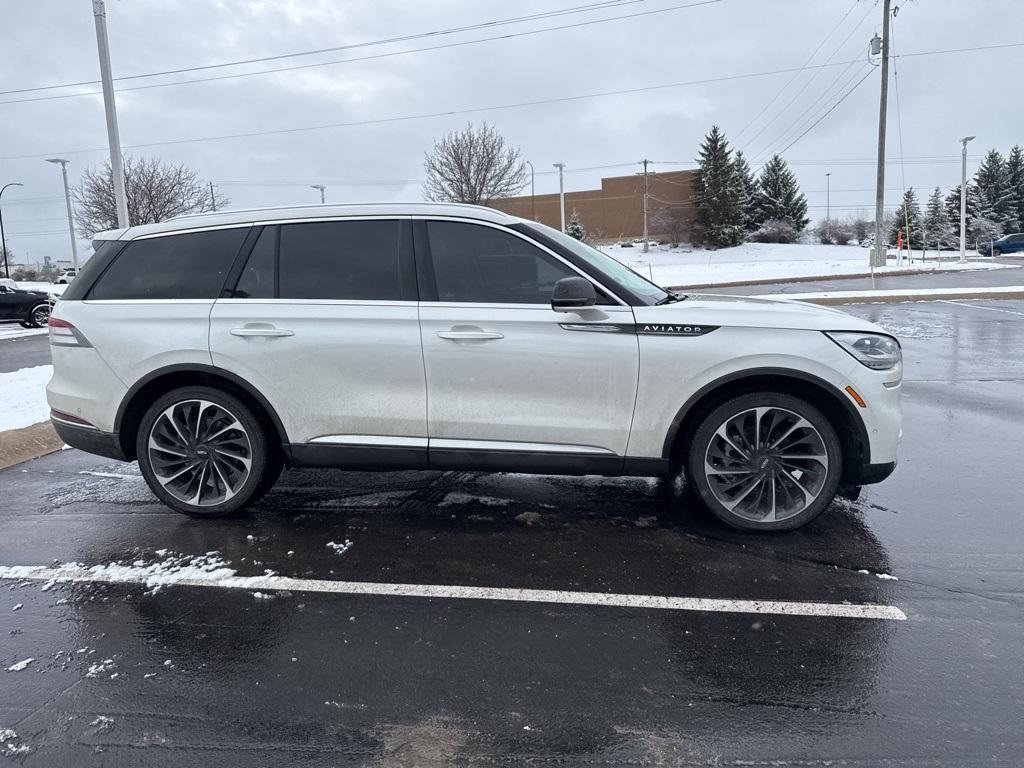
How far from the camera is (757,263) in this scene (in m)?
42.3

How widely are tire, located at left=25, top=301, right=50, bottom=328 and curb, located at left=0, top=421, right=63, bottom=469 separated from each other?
1895cm

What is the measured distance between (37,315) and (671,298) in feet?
78.7

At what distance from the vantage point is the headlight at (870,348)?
3.91 meters

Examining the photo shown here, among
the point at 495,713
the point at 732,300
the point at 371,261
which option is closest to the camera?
the point at 495,713

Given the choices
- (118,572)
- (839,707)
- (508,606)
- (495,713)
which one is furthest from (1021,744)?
(118,572)

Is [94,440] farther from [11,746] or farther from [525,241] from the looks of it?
[525,241]

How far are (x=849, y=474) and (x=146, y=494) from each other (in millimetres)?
4588

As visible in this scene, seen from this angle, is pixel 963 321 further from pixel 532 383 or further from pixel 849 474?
pixel 532 383

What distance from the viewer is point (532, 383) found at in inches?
Result: 159

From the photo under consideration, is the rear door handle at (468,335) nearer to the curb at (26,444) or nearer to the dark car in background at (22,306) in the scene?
the curb at (26,444)

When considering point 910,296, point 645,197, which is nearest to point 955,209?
point 645,197

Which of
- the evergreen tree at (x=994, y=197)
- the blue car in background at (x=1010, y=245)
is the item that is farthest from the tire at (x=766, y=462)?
the evergreen tree at (x=994, y=197)

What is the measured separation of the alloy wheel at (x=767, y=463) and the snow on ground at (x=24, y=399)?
6203 millimetres

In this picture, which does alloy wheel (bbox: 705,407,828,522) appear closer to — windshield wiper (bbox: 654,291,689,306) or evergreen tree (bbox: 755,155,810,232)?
windshield wiper (bbox: 654,291,689,306)
